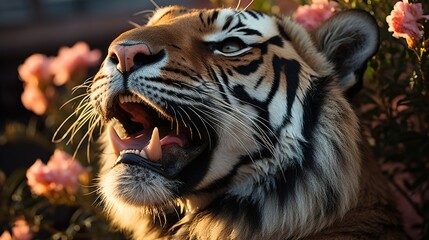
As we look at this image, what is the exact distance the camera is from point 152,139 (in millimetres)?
2441

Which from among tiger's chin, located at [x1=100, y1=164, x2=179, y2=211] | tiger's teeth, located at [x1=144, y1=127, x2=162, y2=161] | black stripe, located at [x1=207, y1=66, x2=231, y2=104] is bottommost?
tiger's chin, located at [x1=100, y1=164, x2=179, y2=211]

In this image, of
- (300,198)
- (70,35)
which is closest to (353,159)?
(300,198)

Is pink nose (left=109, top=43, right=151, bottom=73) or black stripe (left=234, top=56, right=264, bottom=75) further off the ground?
pink nose (left=109, top=43, right=151, bottom=73)

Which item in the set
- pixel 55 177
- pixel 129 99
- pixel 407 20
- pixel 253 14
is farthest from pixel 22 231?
pixel 407 20

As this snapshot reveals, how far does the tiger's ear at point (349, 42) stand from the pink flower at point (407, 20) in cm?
19

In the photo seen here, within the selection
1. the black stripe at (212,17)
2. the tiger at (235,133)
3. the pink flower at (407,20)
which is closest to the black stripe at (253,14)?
the tiger at (235,133)

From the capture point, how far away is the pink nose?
7.84ft

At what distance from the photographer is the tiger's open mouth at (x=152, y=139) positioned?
246 cm

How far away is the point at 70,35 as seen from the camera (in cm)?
784

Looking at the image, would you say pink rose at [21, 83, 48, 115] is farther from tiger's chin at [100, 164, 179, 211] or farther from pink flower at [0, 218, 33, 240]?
tiger's chin at [100, 164, 179, 211]

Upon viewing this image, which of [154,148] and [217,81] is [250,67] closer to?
[217,81]

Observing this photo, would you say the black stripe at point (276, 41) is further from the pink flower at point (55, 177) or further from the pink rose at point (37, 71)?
the pink rose at point (37, 71)

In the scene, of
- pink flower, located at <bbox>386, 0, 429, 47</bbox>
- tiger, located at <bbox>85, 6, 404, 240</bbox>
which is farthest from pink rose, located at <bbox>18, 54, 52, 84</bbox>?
pink flower, located at <bbox>386, 0, 429, 47</bbox>

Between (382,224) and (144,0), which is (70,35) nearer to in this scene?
(144,0)
